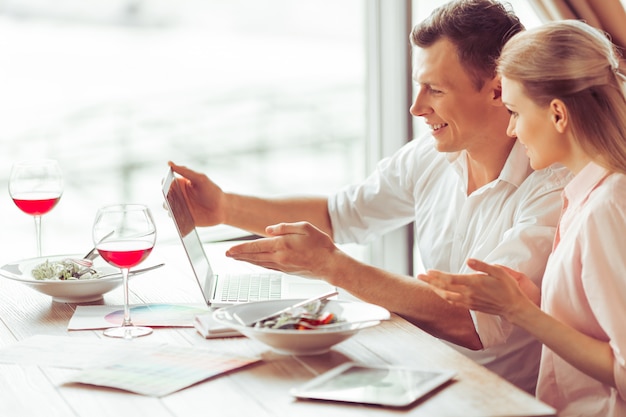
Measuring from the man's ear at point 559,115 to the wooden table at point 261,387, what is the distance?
1.40 feet

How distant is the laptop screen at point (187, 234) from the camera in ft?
5.46

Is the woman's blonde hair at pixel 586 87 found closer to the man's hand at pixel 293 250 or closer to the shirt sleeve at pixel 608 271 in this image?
the shirt sleeve at pixel 608 271

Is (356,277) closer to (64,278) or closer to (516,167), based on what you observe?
(516,167)

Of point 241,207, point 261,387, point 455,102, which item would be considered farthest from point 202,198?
point 261,387

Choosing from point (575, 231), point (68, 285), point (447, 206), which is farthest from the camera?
point (447, 206)

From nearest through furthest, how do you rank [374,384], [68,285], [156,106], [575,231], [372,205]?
1. [374,384]
2. [575,231]
3. [68,285]
4. [372,205]
5. [156,106]

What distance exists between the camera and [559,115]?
156cm

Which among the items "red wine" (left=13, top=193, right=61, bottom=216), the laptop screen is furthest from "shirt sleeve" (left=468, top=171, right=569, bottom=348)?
"red wine" (left=13, top=193, right=61, bottom=216)

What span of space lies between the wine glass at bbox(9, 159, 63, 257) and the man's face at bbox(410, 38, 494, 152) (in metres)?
0.83

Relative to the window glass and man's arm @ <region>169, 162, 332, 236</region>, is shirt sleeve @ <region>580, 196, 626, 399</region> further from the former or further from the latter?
the window glass

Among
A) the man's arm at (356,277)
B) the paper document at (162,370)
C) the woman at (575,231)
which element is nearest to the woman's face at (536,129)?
the woman at (575,231)

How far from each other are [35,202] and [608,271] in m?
1.11

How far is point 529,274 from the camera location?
→ 1.77 meters

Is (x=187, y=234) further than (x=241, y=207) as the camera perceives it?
No
